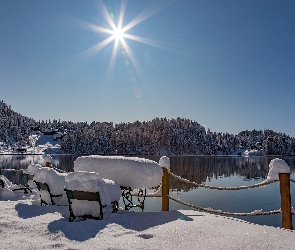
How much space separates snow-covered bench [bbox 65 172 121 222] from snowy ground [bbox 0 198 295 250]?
12.1 inches

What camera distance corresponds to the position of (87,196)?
20.2 feet

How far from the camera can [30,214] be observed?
21.6ft

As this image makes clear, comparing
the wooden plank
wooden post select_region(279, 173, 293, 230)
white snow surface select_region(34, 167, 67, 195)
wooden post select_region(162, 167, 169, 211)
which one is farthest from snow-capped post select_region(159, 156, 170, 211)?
wooden post select_region(279, 173, 293, 230)

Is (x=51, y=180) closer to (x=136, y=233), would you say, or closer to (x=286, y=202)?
(x=136, y=233)

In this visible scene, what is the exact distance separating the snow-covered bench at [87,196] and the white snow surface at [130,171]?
4.75 ft

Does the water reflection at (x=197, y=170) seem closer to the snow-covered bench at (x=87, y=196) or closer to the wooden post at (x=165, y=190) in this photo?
the wooden post at (x=165, y=190)

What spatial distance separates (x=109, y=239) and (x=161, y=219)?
6.51 ft

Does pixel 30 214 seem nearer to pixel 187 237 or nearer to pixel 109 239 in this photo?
pixel 109 239

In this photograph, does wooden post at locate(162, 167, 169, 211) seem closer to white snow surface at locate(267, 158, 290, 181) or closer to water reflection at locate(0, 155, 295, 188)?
white snow surface at locate(267, 158, 290, 181)

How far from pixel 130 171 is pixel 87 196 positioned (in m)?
1.94

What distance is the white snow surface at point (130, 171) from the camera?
25.6 ft

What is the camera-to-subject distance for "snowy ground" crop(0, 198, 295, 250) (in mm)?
4449

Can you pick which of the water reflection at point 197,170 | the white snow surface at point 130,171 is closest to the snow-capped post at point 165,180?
the white snow surface at point 130,171

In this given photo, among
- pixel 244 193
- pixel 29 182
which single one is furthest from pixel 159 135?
pixel 29 182
